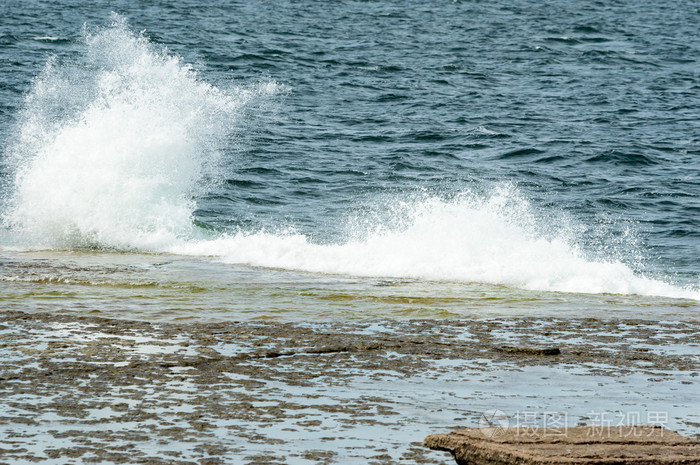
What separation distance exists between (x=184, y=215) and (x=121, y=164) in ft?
4.76

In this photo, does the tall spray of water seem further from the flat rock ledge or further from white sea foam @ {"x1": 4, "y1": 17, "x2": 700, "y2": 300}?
the flat rock ledge

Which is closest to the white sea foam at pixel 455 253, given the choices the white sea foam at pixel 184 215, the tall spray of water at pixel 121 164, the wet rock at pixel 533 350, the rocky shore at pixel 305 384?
the white sea foam at pixel 184 215

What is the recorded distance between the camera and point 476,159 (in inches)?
1057

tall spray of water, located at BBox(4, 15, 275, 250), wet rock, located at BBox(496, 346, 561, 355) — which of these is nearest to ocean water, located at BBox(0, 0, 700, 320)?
tall spray of water, located at BBox(4, 15, 275, 250)

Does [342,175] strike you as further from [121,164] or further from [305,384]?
[305,384]

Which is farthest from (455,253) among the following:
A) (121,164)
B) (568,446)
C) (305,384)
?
(568,446)

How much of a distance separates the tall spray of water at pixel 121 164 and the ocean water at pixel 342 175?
0.04 metres

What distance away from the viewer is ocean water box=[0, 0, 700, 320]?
13.4m

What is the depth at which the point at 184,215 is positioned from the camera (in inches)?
754

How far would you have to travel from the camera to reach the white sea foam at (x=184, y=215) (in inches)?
607

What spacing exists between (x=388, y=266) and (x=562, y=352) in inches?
262

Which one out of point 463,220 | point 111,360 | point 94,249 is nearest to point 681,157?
point 463,220

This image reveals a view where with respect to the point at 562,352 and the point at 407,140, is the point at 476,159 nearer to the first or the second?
the point at 407,140

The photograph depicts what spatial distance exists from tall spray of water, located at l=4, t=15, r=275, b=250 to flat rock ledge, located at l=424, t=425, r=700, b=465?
1216cm
